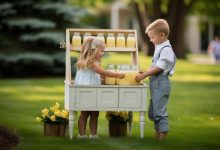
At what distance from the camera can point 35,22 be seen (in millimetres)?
25391

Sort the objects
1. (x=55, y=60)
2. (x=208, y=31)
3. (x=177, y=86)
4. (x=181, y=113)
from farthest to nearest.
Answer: (x=208, y=31)
(x=55, y=60)
(x=177, y=86)
(x=181, y=113)

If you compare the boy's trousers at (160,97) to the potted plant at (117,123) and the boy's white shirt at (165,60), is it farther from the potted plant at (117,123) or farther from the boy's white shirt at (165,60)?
the potted plant at (117,123)

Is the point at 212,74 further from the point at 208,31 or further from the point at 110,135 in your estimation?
the point at 208,31

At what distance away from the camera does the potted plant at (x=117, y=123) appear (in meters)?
11.5

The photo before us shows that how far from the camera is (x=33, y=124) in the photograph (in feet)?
42.9

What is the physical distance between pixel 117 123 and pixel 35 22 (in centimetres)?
1436

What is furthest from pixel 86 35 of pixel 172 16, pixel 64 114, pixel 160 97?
pixel 172 16

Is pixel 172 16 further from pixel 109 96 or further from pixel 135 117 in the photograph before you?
pixel 109 96

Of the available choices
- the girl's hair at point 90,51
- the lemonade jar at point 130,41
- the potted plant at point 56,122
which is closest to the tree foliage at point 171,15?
the lemonade jar at point 130,41

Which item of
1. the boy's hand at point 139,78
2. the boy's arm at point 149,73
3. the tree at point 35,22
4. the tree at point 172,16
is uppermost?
the tree at point 172,16

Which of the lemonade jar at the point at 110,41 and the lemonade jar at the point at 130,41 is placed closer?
the lemonade jar at the point at 110,41

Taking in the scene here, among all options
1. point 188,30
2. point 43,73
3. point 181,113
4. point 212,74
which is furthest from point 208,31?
point 181,113

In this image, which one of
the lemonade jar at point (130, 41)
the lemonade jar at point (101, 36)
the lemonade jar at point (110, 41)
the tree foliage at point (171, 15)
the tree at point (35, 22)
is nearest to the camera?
the lemonade jar at point (101, 36)

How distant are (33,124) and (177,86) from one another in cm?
1094
